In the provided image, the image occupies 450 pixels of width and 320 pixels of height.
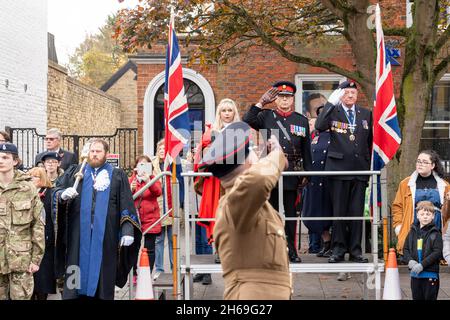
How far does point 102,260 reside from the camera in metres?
7.07

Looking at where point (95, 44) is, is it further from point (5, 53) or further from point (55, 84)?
point (5, 53)

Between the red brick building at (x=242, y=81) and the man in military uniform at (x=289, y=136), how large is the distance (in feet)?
26.4

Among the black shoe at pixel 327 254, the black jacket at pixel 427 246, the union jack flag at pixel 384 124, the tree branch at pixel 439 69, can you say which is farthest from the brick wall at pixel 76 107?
the black jacket at pixel 427 246

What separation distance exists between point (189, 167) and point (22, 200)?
2.14m

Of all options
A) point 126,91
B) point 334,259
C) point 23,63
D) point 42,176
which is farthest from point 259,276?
point 126,91

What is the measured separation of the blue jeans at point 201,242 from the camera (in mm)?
8773

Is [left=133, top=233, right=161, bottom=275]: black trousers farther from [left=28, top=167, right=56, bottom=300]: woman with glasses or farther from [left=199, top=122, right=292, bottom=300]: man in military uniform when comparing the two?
[left=199, top=122, right=292, bottom=300]: man in military uniform

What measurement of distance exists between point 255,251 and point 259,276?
14 cm

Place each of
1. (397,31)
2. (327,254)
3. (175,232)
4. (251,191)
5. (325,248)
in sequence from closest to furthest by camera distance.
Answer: (251,191)
(175,232)
(327,254)
(325,248)
(397,31)

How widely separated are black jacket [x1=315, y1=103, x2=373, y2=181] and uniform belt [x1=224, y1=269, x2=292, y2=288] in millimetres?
4082

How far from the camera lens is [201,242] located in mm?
8844

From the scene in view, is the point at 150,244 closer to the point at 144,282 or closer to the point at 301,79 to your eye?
the point at 144,282

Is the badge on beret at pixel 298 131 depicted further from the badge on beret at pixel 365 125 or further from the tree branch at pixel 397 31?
the tree branch at pixel 397 31

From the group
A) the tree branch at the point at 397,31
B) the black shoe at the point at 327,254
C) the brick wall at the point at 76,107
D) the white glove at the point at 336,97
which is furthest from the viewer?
the brick wall at the point at 76,107
